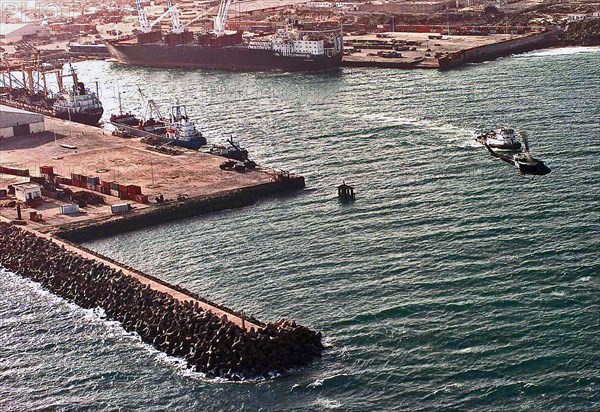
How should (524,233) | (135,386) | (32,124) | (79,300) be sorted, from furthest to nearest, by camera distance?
(32,124) → (524,233) → (79,300) → (135,386)

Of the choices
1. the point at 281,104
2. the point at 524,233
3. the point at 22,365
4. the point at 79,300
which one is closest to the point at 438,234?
the point at 524,233

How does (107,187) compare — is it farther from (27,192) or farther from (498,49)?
(498,49)

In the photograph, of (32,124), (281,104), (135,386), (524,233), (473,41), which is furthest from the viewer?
(473,41)

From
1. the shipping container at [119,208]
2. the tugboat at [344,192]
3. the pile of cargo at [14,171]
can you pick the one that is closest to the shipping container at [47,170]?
the pile of cargo at [14,171]

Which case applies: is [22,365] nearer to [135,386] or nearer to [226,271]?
[135,386]

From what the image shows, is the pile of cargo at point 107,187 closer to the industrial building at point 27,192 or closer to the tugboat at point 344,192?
the industrial building at point 27,192

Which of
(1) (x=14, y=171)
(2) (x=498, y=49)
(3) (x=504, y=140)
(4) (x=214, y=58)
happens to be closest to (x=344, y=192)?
(3) (x=504, y=140)

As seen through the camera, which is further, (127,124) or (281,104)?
(281,104)
